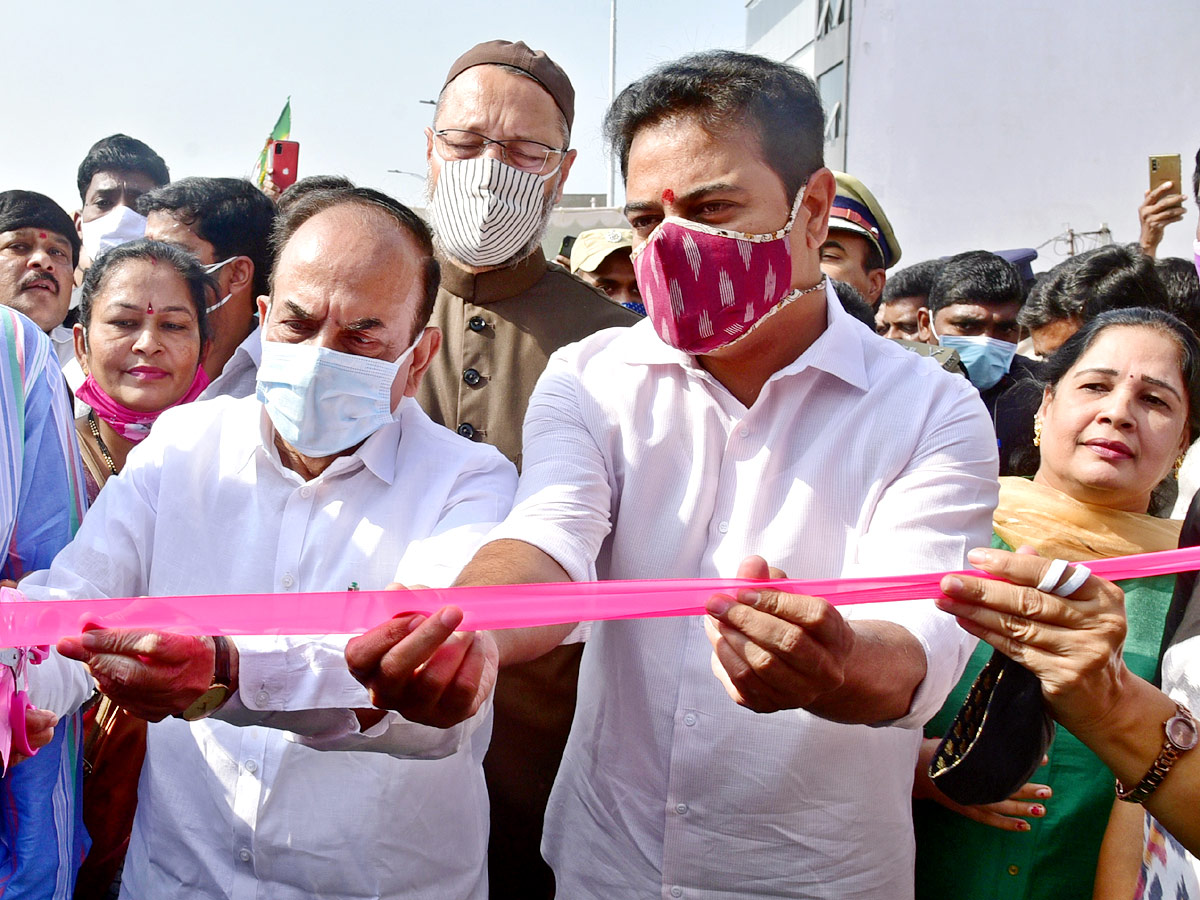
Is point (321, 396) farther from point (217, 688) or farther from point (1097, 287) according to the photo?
point (1097, 287)

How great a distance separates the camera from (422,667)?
1780mm

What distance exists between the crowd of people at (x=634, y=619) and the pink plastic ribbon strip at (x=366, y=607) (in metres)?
0.08

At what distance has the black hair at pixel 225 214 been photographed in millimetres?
4402

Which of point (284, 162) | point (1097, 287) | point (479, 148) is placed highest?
point (284, 162)

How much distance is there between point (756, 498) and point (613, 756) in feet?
2.19

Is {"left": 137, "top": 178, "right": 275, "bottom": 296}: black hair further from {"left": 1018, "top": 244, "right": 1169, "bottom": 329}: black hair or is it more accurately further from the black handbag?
{"left": 1018, "top": 244, "right": 1169, "bottom": 329}: black hair

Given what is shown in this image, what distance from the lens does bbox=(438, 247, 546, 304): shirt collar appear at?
3510mm

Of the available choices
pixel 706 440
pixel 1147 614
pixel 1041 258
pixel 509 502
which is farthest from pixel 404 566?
pixel 1041 258

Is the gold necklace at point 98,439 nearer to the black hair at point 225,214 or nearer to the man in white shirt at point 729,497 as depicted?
the black hair at point 225,214

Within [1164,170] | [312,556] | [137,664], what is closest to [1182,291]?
[1164,170]

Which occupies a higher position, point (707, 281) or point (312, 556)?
point (707, 281)

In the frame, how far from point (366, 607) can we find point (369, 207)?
3.60 ft

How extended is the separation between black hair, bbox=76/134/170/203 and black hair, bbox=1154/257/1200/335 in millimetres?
5525

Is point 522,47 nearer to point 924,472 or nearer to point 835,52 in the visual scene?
point 924,472
